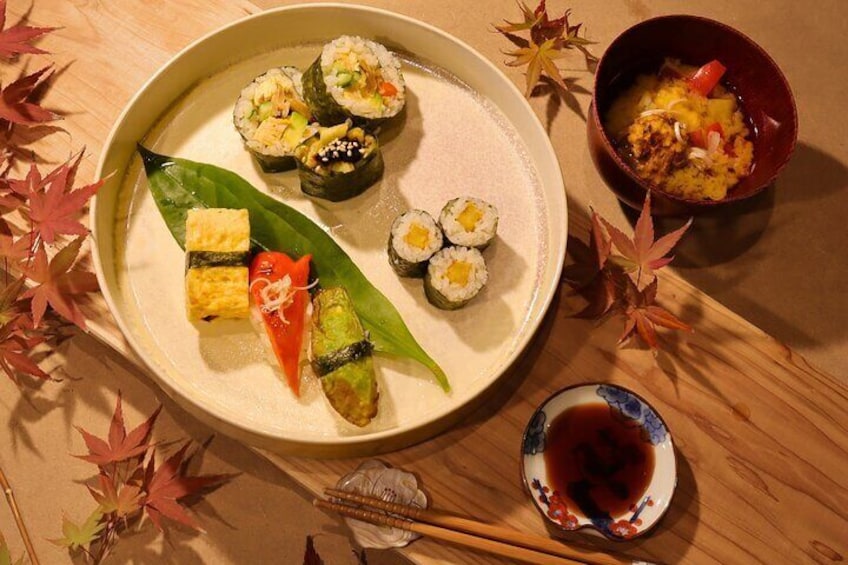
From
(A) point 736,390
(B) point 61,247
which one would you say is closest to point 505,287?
(A) point 736,390

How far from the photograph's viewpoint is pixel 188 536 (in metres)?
2.28

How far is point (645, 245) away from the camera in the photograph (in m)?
2.20

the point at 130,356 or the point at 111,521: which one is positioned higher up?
the point at 130,356

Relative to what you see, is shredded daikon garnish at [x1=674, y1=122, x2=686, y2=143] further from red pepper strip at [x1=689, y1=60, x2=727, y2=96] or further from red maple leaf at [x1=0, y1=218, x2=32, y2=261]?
red maple leaf at [x1=0, y1=218, x2=32, y2=261]

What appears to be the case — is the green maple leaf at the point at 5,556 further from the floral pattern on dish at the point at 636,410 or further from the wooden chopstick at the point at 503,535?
the floral pattern on dish at the point at 636,410

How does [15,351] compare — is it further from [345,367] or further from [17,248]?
[345,367]

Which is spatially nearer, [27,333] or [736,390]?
[736,390]

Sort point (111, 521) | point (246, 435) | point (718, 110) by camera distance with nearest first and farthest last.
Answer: point (246, 435)
point (111, 521)
point (718, 110)

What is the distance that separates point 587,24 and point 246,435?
1972 mm

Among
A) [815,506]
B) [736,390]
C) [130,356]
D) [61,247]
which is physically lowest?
[815,506]

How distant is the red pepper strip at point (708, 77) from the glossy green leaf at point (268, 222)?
1271 millimetres

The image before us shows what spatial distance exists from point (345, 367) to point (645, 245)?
3.21 ft

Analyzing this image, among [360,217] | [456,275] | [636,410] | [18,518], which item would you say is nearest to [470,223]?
[456,275]

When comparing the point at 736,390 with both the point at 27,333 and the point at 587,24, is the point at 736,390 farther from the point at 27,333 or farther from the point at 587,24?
the point at 27,333
